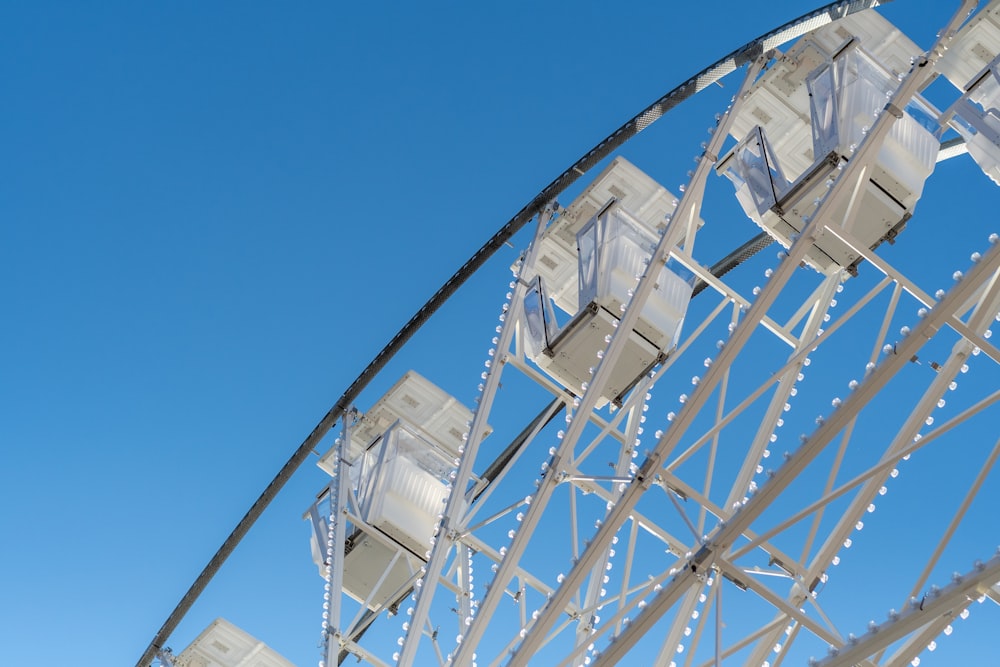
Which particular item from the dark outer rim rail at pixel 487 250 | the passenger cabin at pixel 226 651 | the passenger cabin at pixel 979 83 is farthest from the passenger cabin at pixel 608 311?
the passenger cabin at pixel 226 651

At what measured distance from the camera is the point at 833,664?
Result: 28.4ft

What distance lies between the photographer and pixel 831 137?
12094mm

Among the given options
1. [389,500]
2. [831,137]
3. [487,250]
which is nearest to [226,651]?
[389,500]

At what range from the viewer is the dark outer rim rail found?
44.9 ft

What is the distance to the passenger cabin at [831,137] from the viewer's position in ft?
39.0

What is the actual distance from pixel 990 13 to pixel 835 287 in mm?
3095

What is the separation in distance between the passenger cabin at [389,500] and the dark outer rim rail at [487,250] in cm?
57

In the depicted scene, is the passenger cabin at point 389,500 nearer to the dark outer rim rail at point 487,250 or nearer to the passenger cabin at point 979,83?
the dark outer rim rail at point 487,250

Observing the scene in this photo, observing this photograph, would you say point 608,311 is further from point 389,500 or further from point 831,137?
point 389,500

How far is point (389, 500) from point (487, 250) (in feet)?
11.5

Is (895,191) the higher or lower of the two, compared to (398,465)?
higher

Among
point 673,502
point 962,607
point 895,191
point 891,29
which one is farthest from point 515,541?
point 891,29

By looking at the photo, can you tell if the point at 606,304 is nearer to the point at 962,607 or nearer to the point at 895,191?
the point at 895,191

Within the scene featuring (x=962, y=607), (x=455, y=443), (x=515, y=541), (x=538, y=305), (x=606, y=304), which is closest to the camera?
(x=962, y=607)
